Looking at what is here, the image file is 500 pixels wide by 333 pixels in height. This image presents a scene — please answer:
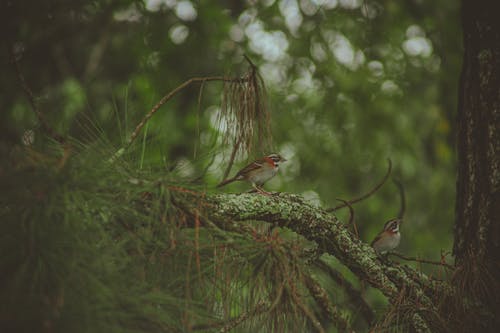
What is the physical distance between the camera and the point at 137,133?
248cm

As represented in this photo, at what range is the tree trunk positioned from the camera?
3.10m

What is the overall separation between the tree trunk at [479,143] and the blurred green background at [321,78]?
11.5ft

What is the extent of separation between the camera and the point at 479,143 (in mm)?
3238

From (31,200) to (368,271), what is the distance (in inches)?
72.4

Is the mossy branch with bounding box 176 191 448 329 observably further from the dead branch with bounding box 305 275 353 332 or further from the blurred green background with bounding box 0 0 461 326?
the blurred green background with bounding box 0 0 461 326

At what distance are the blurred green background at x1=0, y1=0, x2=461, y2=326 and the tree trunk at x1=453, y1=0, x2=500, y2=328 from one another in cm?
350

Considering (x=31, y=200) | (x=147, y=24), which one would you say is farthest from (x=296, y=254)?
(x=147, y=24)

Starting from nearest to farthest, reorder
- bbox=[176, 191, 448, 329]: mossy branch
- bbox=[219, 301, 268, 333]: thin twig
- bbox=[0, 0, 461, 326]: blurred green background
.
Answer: bbox=[219, 301, 268, 333]: thin twig → bbox=[176, 191, 448, 329]: mossy branch → bbox=[0, 0, 461, 326]: blurred green background

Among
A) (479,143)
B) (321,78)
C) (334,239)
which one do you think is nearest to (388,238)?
(479,143)

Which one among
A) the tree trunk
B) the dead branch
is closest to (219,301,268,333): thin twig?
the dead branch

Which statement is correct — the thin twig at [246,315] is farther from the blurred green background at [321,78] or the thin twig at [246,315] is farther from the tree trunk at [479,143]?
the blurred green background at [321,78]

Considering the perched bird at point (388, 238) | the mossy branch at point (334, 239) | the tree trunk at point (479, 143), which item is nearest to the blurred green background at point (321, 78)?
the perched bird at point (388, 238)

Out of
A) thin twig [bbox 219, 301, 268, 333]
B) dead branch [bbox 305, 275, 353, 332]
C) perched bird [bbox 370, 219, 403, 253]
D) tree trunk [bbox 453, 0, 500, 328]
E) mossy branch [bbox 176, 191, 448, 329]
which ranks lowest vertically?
thin twig [bbox 219, 301, 268, 333]

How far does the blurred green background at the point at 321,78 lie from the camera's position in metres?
7.04
